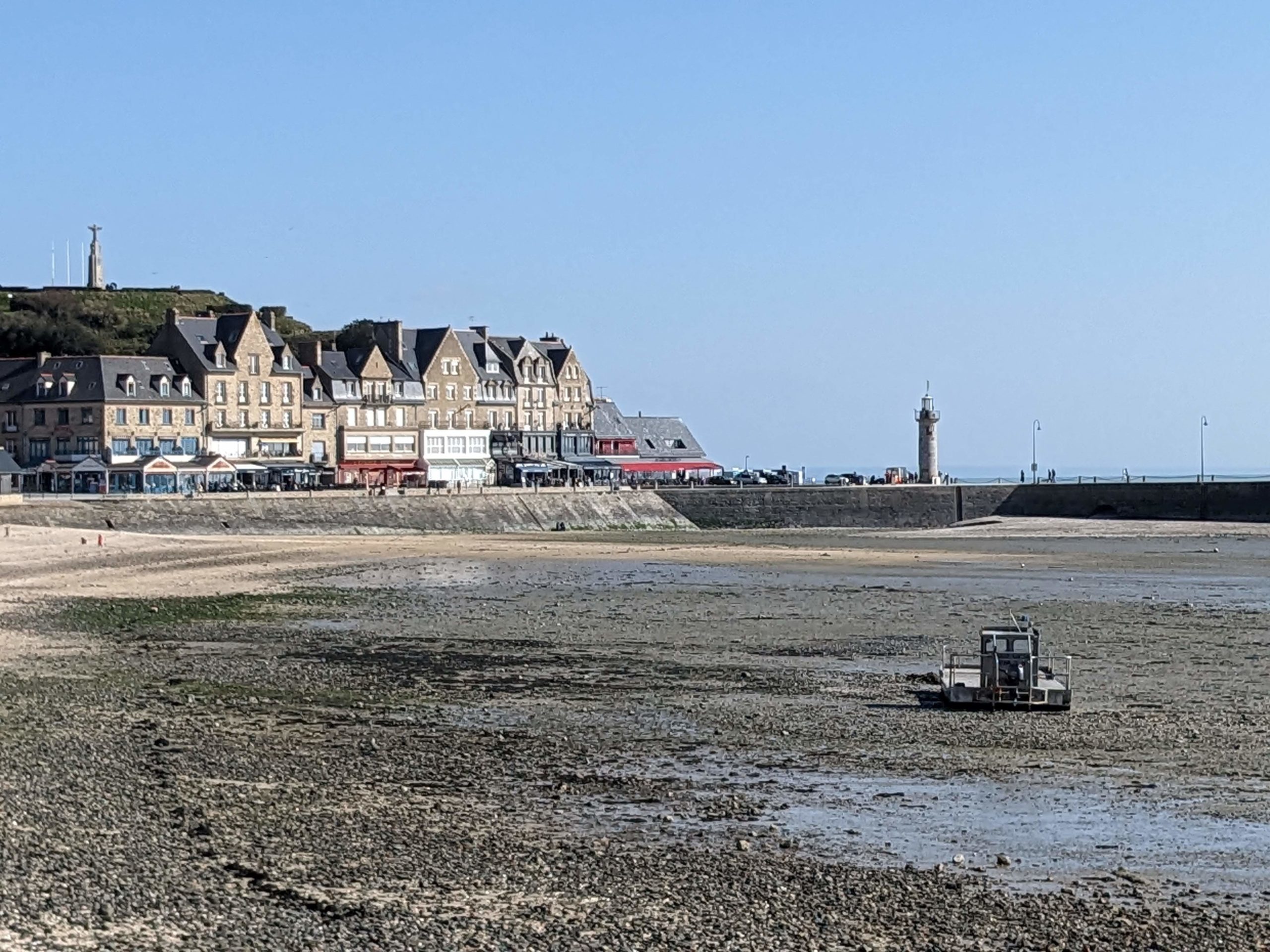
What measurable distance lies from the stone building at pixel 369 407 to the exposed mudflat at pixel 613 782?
5117cm

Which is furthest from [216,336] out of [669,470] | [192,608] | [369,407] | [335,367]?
[192,608]

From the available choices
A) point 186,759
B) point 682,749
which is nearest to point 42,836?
point 186,759

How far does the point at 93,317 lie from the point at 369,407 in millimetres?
26186

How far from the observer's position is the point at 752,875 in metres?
13.8

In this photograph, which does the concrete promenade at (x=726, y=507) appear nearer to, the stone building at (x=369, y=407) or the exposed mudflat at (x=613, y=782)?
the stone building at (x=369, y=407)

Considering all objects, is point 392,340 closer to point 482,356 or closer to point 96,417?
point 482,356

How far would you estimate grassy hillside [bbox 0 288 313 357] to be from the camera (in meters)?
99.5

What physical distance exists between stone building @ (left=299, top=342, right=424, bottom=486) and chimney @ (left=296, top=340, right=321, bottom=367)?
0.03 m

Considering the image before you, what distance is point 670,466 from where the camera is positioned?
102 m

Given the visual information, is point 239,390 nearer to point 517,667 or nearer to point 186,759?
point 517,667

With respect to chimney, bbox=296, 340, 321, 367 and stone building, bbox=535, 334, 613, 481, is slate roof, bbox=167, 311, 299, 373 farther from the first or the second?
stone building, bbox=535, 334, 613, 481

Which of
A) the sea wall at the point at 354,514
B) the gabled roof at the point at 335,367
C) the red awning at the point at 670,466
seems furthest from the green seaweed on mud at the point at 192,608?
the red awning at the point at 670,466

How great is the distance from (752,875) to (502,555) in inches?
1647

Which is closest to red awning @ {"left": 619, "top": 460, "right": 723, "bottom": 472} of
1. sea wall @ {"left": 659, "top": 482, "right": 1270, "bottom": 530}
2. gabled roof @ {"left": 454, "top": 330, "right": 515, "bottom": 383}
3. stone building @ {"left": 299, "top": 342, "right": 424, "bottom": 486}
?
gabled roof @ {"left": 454, "top": 330, "right": 515, "bottom": 383}
